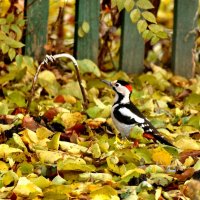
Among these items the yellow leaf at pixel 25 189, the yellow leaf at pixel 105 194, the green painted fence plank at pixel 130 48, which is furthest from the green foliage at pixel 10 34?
the yellow leaf at pixel 105 194

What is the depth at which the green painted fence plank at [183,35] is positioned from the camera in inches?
315

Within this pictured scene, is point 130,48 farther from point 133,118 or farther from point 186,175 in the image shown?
point 186,175

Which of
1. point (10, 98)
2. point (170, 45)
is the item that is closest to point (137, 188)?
point (10, 98)

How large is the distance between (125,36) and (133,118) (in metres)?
1.79

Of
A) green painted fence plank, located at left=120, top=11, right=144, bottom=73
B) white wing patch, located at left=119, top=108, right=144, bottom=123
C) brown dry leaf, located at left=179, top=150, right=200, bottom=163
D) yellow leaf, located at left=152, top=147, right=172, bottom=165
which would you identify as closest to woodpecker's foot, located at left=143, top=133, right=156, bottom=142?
white wing patch, located at left=119, top=108, right=144, bottom=123

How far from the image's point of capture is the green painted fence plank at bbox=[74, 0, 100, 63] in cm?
761

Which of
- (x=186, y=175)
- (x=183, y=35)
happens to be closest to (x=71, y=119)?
(x=186, y=175)

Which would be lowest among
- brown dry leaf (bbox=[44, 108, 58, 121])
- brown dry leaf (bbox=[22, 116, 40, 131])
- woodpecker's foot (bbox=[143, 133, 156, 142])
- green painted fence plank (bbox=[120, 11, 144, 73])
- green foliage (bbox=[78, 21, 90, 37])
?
woodpecker's foot (bbox=[143, 133, 156, 142])

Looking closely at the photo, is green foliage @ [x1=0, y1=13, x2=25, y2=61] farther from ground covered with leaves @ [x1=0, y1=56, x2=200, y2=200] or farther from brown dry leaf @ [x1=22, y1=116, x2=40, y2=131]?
brown dry leaf @ [x1=22, y1=116, x2=40, y2=131]

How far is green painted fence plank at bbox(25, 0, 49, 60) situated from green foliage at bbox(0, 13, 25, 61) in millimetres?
166

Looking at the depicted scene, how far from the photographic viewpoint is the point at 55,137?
5.57 meters

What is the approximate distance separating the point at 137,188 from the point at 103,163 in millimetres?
479

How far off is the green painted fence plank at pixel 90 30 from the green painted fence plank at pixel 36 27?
0.30 meters

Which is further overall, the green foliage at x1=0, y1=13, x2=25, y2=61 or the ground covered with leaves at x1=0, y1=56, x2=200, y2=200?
the green foliage at x1=0, y1=13, x2=25, y2=61
